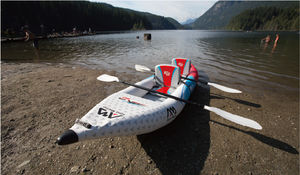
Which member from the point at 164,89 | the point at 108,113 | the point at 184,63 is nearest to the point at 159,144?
the point at 108,113

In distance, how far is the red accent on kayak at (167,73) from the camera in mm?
5270

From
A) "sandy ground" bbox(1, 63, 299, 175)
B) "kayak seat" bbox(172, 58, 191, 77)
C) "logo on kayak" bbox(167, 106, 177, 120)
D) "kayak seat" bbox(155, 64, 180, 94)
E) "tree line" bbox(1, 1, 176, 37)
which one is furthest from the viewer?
"tree line" bbox(1, 1, 176, 37)

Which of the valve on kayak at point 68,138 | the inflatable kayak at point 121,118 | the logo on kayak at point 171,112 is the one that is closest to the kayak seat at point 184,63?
the inflatable kayak at point 121,118

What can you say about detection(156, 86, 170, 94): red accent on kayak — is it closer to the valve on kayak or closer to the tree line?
the valve on kayak

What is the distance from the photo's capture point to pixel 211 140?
3672 millimetres

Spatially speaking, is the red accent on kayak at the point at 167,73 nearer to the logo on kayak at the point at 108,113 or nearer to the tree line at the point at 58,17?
the logo on kayak at the point at 108,113

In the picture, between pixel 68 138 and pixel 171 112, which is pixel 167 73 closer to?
pixel 171 112

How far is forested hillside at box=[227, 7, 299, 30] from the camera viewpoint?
90000 mm

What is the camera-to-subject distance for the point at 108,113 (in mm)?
2969

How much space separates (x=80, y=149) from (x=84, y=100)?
8.60 feet

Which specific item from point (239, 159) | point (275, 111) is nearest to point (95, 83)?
point (239, 159)

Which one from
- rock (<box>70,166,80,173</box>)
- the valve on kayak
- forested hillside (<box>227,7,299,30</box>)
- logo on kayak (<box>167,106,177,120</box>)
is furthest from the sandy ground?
forested hillside (<box>227,7,299,30</box>)

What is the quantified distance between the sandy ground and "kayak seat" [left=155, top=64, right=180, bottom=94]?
108 cm

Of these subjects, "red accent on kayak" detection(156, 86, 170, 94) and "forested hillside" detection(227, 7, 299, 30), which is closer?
"red accent on kayak" detection(156, 86, 170, 94)
